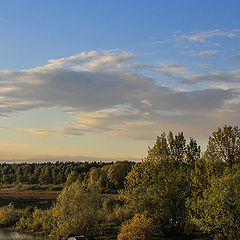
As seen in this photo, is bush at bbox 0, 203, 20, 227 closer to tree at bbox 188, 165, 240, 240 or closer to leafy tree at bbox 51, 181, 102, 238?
leafy tree at bbox 51, 181, 102, 238

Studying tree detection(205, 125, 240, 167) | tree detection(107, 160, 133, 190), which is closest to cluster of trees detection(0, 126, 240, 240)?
tree detection(205, 125, 240, 167)

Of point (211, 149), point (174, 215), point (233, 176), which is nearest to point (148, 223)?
point (174, 215)

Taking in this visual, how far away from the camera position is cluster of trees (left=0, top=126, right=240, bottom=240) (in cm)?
2666

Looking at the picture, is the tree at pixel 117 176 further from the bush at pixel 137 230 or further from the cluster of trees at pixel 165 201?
the bush at pixel 137 230

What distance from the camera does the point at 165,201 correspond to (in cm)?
3294

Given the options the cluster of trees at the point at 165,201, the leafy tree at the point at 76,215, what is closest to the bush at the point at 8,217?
the cluster of trees at the point at 165,201

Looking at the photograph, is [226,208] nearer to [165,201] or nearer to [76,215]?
[165,201]

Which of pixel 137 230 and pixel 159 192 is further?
pixel 159 192

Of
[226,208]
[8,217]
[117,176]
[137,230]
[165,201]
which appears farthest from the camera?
[117,176]

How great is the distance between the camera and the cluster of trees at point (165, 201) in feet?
87.5

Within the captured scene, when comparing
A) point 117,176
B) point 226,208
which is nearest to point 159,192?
point 226,208

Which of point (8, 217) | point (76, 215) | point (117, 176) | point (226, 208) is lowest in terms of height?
point (8, 217)

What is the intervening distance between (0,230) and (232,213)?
31.8m

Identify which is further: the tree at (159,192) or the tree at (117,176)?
the tree at (117,176)
